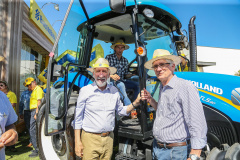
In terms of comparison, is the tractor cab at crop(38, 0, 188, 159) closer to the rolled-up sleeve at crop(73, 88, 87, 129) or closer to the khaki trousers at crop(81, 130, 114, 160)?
the rolled-up sleeve at crop(73, 88, 87, 129)

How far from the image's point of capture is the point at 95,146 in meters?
2.27

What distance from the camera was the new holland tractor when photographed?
2.27 meters

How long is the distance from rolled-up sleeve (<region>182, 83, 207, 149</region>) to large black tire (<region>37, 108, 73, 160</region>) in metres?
2.07

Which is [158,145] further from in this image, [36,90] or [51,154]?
[36,90]

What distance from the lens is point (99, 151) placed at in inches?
90.2

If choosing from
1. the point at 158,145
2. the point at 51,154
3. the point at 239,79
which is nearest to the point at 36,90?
the point at 51,154

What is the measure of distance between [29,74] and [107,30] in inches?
239

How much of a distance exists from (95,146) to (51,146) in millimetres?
1338

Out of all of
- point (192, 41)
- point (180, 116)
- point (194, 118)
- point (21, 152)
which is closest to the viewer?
point (194, 118)

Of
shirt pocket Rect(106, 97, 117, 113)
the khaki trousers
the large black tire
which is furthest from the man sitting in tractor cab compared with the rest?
the large black tire

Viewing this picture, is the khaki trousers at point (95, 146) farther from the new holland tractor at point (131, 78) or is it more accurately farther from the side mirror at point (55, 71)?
the side mirror at point (55, 71)

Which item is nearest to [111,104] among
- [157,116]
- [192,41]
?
[157,116]

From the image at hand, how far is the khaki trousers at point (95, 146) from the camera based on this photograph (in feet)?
7.43

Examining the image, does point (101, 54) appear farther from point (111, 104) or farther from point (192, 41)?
point (192, 41)
